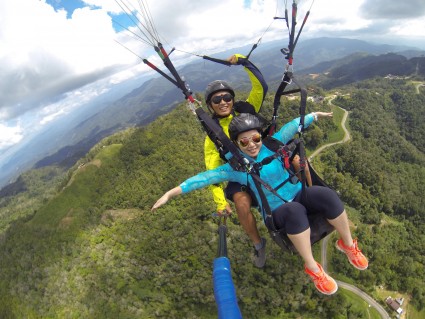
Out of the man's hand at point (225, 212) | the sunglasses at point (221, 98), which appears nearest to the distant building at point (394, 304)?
the man's hand at point (225, 212)

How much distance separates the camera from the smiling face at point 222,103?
709 cm

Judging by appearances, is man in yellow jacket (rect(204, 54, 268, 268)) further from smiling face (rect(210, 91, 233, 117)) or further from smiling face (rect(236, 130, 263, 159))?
smiling face (rect(236, 130, 263, 159))

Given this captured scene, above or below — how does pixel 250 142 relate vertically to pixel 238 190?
above

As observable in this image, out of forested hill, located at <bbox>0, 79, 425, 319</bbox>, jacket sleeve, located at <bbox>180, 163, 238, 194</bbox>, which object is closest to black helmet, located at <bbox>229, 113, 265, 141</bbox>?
jacket sleeve, located at <bbox>180, 163, 238, 194</bbox>

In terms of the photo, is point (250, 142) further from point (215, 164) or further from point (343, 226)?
point (343, 226)

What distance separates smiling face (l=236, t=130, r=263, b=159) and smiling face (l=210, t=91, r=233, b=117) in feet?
6.10

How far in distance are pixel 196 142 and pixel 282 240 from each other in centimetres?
6118

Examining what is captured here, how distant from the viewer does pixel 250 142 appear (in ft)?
17.9

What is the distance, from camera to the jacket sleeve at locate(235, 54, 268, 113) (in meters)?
7.32

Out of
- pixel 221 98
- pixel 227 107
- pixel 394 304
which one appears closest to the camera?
pixel 221 98

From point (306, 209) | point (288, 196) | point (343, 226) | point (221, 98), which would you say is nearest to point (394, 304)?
point (343, 226)

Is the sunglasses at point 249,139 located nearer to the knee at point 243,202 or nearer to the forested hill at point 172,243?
the knee at point 243,202

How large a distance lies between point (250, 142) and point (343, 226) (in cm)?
236

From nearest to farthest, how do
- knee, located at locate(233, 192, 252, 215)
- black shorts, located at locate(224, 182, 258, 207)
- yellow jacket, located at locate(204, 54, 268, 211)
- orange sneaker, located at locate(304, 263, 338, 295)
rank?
orange sneaker, located at locate(304, 263, 338, 295) → knee, located at locate(233, 192, 252, 215) → black shorts, located at locate(224, 182, 258, 207) → yellow jacket, located at locate(204, 54, 268, 211)
